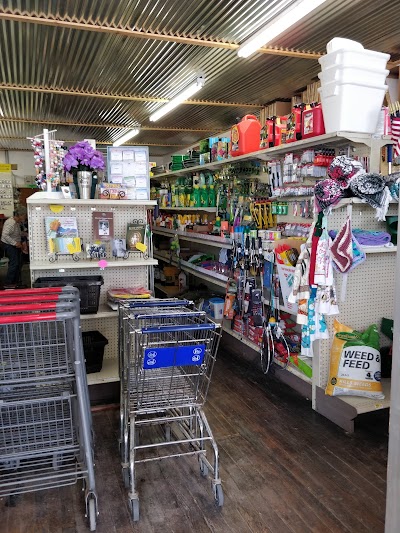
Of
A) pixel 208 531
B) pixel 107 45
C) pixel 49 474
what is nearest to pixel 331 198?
pixel 208 531

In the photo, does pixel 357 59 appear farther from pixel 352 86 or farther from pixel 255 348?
pixel 255 348

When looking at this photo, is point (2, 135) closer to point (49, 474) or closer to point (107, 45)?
point (107, 45)

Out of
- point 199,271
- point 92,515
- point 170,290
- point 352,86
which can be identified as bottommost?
point 92,515

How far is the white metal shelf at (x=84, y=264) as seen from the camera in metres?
4.08

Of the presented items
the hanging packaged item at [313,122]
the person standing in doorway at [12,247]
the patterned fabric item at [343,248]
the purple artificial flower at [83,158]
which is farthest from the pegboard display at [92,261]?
the person standing in doorway at [12,247]

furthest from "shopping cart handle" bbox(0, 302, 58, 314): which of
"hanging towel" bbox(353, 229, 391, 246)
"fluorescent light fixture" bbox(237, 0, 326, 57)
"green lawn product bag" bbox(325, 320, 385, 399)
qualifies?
"fluorescent light fixture" bbox(237, 0, 326, 57)

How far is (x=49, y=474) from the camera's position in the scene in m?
3.04

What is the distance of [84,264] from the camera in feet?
13.8

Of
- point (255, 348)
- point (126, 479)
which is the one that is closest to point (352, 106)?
point (255, 348)

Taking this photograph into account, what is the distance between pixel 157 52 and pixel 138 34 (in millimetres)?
898

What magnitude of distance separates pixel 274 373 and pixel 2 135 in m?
11.3

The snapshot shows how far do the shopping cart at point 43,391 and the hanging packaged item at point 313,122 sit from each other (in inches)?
100

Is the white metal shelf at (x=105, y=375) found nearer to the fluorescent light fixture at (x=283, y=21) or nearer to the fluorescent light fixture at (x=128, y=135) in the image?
the fluorescent light fixture at (x=283, y=21)

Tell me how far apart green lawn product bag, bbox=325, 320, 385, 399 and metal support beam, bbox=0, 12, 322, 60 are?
386cm
